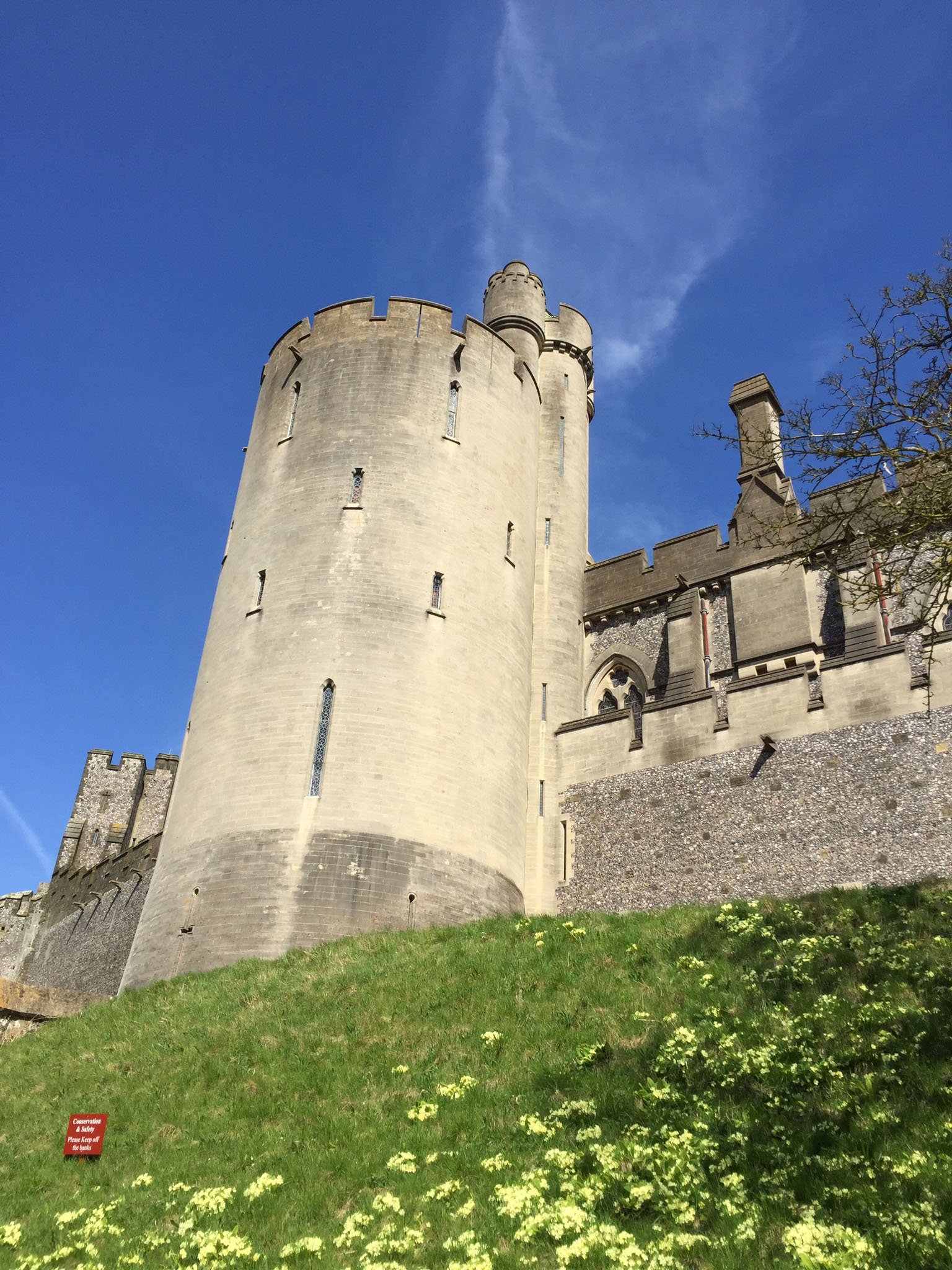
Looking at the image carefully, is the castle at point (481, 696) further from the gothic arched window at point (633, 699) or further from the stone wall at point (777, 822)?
the gothic arched window at point (633, 699)

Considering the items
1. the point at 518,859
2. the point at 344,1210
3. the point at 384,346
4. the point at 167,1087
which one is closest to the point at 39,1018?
the point at 167,1087

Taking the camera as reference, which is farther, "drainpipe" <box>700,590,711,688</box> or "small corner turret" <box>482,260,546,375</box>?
"small corner turret" <box>482,260,546,375</box>

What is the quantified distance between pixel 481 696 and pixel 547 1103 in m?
11.2

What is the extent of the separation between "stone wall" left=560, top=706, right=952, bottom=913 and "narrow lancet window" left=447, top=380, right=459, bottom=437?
314 inches

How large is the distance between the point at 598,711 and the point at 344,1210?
16.3 m

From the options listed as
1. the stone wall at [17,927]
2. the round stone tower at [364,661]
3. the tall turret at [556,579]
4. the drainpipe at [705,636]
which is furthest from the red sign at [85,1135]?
the stone wall at [17,927]

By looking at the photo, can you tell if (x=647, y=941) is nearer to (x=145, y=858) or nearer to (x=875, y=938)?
(x=875, y=938)

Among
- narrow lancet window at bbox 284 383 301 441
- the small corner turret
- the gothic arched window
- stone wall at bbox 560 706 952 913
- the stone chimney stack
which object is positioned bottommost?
stone wall at bbox 560 706 952 913

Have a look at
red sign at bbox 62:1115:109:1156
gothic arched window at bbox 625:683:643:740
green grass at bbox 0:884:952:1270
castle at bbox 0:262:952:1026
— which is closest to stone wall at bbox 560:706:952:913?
castle at bbox 0:262:952:1026

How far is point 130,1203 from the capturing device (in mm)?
8430

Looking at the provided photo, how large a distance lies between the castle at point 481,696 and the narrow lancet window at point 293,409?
109mm

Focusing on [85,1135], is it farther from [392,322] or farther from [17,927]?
[17,927]

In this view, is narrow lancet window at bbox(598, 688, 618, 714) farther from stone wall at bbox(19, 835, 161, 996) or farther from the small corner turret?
stone wall at bbox(19, 835, 161, 996)

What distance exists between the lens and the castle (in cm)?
1689
